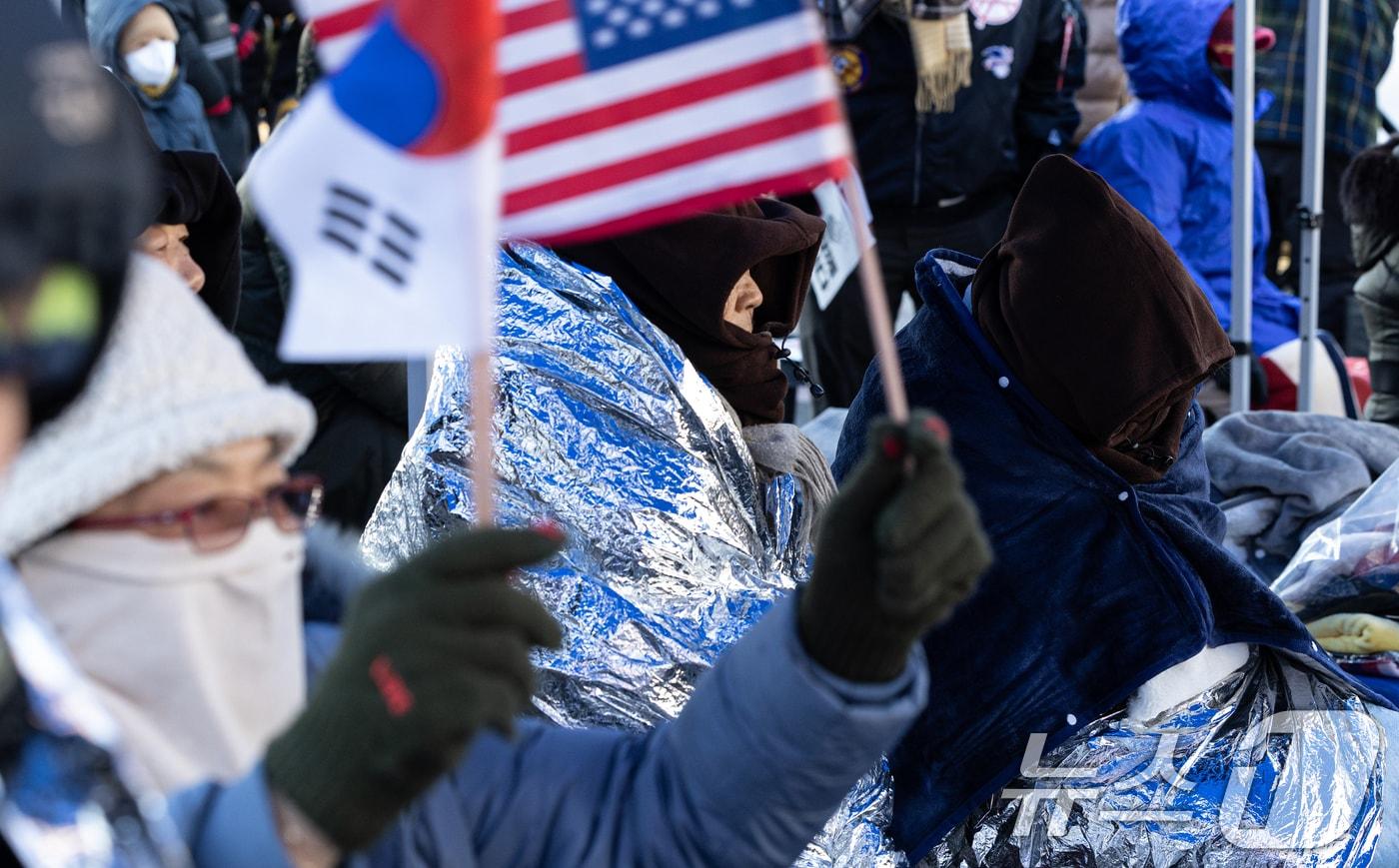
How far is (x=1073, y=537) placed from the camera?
252cm

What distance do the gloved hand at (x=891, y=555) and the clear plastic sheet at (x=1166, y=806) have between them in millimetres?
1225

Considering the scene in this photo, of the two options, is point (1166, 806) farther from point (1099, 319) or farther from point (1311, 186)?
point (1311, 186)

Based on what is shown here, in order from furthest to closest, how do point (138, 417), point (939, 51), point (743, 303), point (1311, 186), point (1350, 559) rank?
point (939, 51) → point (1311, 186) → point (1350, 559) → point (743, 303) → point (138, 417)

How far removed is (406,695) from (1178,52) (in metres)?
5.16

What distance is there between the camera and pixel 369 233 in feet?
4.25

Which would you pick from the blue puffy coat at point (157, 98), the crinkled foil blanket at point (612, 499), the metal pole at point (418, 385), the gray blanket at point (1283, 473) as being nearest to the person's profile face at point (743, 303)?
the crinkled foil blanket at point (612, 499)

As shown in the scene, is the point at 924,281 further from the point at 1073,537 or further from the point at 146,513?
the point at 146,513

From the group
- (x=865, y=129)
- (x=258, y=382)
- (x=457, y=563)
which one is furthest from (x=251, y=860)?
(x=865, y=129)

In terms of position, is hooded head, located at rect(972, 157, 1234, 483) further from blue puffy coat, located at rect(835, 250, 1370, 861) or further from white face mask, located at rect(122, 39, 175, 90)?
white face mask, located at rect(122, 39, 175, 90)

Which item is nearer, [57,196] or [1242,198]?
[57,196]

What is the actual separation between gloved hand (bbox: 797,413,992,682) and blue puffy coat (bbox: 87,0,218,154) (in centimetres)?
421

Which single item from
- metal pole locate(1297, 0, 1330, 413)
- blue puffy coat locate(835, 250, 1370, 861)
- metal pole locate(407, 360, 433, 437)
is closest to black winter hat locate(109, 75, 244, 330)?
metal pole locate(407, 360, 433, 437)

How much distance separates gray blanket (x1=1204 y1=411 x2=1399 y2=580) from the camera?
355 cm

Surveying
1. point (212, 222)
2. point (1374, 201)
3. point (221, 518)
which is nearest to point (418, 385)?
point (212, 222)
